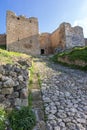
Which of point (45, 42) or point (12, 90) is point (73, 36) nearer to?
point (45, 42)

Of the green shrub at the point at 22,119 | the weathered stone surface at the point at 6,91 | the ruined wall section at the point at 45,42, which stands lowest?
the green shrub at the point at 22,119

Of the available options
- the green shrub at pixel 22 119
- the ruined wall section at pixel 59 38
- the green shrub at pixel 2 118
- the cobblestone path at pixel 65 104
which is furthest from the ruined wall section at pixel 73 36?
the green shrub at pixel 2 118

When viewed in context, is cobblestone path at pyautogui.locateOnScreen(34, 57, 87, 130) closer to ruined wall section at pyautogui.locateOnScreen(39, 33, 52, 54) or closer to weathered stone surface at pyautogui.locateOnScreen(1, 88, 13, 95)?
weathered stone surface at pyautogui.locateOnScreen(1, 88, 13, 95)

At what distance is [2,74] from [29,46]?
77.4 ft

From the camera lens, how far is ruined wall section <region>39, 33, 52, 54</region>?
121 feet

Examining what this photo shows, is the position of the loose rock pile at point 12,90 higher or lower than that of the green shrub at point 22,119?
higher

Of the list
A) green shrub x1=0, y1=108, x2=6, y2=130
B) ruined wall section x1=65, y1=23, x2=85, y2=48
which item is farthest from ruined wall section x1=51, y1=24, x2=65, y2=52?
green shrub x1=0, y1=108, x2=6, y2=130

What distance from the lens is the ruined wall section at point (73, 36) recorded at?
107 feet

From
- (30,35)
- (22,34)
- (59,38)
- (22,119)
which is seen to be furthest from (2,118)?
(59,38)

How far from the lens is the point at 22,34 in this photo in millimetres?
31422

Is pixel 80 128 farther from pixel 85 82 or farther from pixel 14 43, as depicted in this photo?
pixel 14 43

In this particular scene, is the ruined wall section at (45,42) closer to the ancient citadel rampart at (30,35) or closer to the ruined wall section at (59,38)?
the ruined wall section at (59,38)

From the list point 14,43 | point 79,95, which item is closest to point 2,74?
point 79,95

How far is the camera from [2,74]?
321 inches
